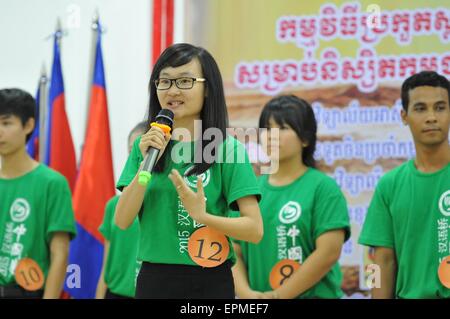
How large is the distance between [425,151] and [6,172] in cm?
151

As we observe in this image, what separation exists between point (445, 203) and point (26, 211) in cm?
147

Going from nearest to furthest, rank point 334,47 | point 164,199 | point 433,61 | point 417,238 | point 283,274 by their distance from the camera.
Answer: point 164,199, point 417,238, point 283,274, point 433,61, point 334,47

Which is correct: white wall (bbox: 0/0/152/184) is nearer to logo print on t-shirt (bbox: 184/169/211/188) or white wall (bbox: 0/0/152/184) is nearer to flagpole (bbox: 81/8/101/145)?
flagpole (bbox: 81/8/101/145)

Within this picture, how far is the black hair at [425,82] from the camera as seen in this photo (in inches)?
101

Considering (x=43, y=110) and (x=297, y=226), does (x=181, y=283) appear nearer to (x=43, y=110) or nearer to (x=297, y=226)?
(x=297, y=226)

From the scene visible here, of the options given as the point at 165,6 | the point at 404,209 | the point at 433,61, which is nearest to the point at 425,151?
the point at 404,209

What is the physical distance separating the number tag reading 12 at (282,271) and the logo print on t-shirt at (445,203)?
0.55 metres

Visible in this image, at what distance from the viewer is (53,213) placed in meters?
2.85

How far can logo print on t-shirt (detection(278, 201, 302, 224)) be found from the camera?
2736 millimetres

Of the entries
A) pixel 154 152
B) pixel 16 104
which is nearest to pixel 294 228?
pixel 154 152

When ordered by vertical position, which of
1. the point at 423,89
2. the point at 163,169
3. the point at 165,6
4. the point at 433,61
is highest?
the point at 165,6

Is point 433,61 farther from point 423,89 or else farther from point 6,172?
point 6,172

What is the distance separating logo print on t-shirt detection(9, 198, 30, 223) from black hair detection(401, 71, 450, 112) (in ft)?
4.59

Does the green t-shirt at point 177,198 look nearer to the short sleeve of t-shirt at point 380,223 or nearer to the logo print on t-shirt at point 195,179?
the logo print on t-shirt at point 195,179
